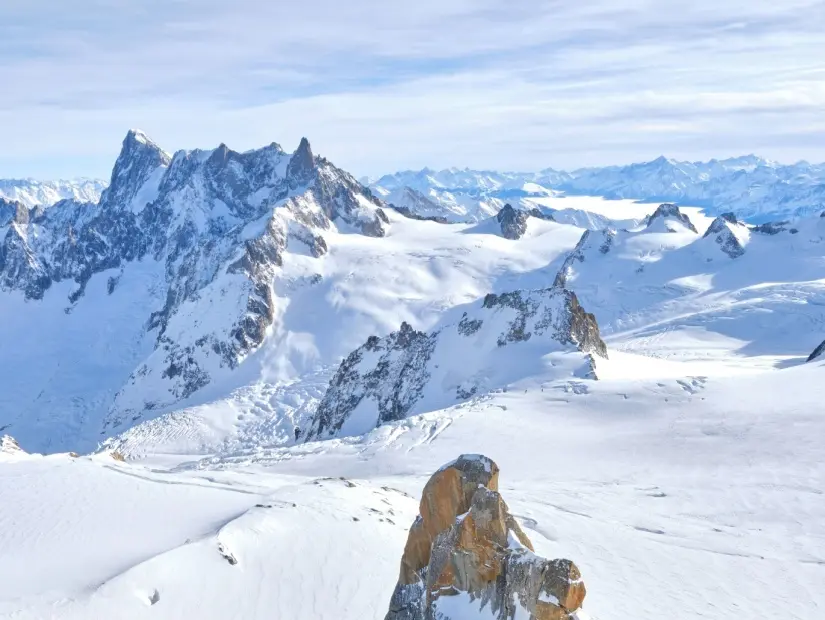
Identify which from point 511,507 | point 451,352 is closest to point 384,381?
point 451,352

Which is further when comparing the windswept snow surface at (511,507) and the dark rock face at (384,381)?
the dark rock face at (384,381)

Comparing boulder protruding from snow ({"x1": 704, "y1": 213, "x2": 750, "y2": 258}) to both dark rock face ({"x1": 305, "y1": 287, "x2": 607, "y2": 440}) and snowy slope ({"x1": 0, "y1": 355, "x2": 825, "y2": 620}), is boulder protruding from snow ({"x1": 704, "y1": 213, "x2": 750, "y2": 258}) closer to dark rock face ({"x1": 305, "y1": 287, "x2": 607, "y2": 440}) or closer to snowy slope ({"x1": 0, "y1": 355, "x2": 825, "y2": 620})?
dark rock face ({"x1": 305, "y1": 287, "x2": 607, "y2": 440})

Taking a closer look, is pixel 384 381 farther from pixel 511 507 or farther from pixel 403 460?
pixel 511 507

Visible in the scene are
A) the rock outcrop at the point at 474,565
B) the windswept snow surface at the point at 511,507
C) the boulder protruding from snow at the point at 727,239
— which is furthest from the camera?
the boulder protruding from snow at the point at 727,239

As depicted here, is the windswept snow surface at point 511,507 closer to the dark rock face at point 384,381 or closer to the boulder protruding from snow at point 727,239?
the dark rock face at point 384,381

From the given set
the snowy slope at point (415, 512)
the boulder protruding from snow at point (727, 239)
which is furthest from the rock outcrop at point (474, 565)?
the boulder protruding from snow at point (727, 239)

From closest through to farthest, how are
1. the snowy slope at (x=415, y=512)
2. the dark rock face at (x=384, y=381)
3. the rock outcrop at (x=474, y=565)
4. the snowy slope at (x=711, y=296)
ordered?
the rock outcrop at (x=474, y=565)
the snowy slope at (x=415, y=512)
the dark rock face at (x=384, y=381)
the snowy slope at (x=711, y=296)
